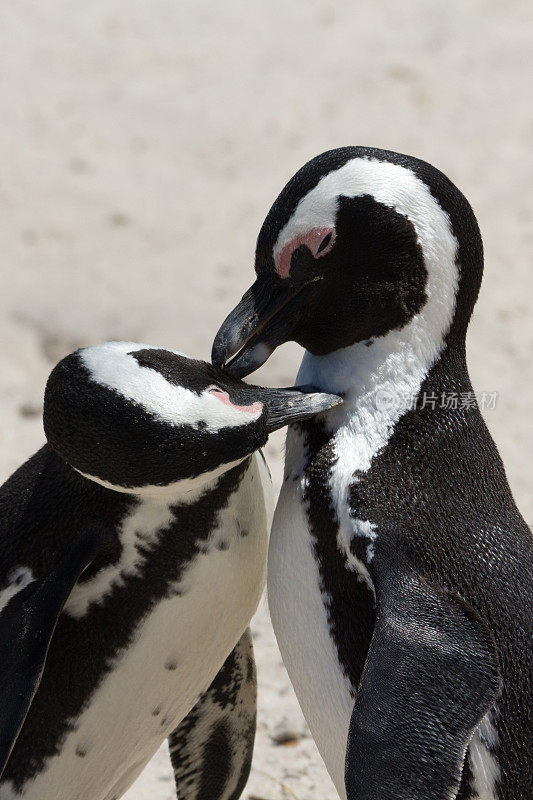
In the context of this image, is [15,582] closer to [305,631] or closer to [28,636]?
[28,636]

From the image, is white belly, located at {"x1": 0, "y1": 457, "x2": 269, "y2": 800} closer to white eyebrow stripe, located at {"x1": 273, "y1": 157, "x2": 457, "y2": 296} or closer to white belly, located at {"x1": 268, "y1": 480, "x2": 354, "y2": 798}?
white belly, located at {"x1": 268, "y1": 480, "x2": 354, "y2": 798}

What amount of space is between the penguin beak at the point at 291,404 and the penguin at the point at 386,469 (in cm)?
4

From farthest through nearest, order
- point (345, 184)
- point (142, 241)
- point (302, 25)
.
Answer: point (302, 25)
point (142, 241)
point (345, 184)

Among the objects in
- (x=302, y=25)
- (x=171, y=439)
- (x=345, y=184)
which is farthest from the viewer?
(x=302, y=25)

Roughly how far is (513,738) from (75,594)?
27.5 inches

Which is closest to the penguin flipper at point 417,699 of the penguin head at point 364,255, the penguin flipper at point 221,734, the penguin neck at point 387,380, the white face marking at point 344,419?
the white face marking at point 344,419

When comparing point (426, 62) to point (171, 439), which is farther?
point (426, 62)

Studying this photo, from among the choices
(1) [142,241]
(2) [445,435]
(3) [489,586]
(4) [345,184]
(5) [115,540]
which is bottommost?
(1) [142,241]

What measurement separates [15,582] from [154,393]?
448mm

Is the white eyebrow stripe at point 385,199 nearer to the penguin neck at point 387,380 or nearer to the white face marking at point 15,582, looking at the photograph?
the penguin neck at point 387,380

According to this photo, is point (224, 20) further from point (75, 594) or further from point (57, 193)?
point (75, 594)

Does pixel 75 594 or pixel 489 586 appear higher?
pixel 489 586

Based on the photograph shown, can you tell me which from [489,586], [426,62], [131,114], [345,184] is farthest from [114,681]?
[426,62]

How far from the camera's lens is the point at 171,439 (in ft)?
5.90
